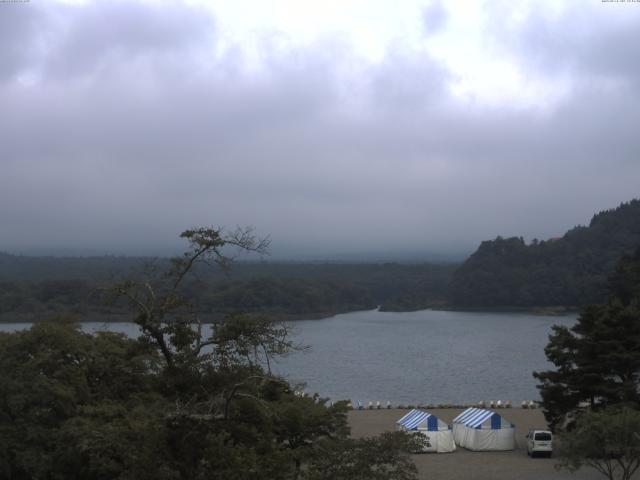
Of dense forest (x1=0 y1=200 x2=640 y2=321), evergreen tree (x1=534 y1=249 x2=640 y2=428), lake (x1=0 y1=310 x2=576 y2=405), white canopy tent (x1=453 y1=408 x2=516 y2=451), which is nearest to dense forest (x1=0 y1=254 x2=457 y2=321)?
dense forest (x1=0 y1=200 x2=640 y2=321)

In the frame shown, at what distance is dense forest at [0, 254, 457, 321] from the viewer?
67.9m

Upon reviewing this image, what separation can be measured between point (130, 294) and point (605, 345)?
44.2 feet

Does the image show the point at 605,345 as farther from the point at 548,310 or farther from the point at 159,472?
the point at 548,310

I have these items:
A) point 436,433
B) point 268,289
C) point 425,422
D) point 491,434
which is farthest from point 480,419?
point 268,289

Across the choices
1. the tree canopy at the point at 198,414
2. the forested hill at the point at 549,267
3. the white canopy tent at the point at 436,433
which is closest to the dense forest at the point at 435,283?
the forested hill at the point at 549,267


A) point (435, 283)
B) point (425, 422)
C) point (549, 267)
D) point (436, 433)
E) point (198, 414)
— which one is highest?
point (549, 267)

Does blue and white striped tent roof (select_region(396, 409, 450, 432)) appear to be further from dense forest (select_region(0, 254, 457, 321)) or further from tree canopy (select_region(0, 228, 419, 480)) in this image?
dense forest (select_region(0, 254, 457, 321))

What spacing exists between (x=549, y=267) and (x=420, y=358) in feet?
157

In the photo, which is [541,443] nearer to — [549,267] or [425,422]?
[425,422]

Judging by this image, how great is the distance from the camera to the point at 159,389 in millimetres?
8227

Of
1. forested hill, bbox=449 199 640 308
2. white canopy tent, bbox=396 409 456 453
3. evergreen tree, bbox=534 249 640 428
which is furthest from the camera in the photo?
forested hill, bbox=449 199 640 308

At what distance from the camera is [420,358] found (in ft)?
161

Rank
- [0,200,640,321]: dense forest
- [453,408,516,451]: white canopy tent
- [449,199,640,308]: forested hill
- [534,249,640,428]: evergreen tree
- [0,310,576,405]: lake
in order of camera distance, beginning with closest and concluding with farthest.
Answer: [534,249,640,428]: evergreen tree
[453,408,516,451]: white canopy tent
[0,310,576,405]: lake
[0,200,640,321]: dense forest
[449,199,640,308]: forested hill

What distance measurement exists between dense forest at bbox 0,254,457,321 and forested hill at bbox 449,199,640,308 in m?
6.22
